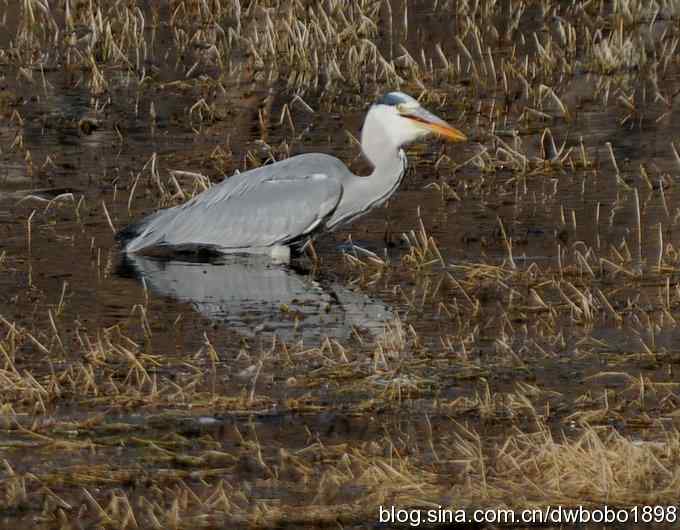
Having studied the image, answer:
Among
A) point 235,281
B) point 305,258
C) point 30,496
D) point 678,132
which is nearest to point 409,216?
point 305,258

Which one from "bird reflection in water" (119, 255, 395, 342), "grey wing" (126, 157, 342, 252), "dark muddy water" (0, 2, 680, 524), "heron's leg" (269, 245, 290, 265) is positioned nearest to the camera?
"dark muddy water" (0, 2, 680, 524)

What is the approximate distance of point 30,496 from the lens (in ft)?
17.5

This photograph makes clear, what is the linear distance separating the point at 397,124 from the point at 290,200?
0.73 metres

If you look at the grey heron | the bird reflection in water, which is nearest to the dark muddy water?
the bird reflection in water

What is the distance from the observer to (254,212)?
8961mm

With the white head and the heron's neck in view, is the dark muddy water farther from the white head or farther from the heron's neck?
the white head

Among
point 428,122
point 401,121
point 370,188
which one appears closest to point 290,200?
point 370,188

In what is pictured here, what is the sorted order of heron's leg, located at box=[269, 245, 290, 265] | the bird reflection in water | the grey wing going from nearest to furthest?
the bird reflection in water < the grey wing < heron's leg, located at box=[269, 245, 290, 265]

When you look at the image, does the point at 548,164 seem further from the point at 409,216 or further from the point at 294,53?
the point at 294,53

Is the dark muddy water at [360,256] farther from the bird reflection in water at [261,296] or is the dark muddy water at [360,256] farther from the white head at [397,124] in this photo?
the white head at [397,124]

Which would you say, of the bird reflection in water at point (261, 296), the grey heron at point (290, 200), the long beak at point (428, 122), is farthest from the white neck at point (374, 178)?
the bird reflection in water at point (261, 296)

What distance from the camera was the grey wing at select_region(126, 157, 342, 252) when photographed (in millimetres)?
8812

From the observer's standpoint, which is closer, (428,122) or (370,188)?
(370,188)

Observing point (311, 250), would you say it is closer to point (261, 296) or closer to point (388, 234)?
point (388, 234)
